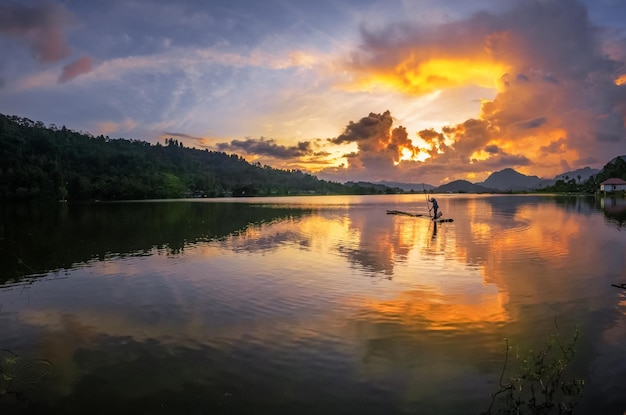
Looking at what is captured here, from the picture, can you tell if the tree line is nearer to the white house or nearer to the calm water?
the white house

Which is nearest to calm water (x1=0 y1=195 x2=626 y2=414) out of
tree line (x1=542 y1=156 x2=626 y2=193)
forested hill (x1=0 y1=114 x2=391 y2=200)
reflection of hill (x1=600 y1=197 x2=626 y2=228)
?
reflection of hill (x1=600 y1=197 x2=626 y2=228)

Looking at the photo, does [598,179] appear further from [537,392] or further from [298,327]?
[298,327]

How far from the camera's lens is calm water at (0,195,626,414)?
25.3ft

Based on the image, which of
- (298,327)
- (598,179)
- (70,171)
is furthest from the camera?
(70,171)

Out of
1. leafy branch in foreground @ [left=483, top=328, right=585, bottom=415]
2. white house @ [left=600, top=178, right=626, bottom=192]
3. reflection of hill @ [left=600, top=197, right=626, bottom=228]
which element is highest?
white house @ [left=600, top=178, right=626, bottom=192]

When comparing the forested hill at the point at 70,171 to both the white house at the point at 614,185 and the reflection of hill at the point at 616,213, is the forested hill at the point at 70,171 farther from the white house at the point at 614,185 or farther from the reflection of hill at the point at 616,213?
the white house at the point at 614,185

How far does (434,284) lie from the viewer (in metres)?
16.1

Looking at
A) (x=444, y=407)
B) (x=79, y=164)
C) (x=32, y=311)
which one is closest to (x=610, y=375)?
(x=444, y=407)

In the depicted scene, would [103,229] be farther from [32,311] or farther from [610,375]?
[610,375]

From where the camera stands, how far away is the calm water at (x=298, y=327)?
7.71m

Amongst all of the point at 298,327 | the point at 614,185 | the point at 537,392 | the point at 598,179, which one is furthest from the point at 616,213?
the point at 598,179

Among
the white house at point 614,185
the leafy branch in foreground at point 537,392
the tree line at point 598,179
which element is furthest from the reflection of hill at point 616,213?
the tree line at point 598,179

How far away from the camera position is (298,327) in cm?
1118

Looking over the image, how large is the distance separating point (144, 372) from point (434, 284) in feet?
37.5
